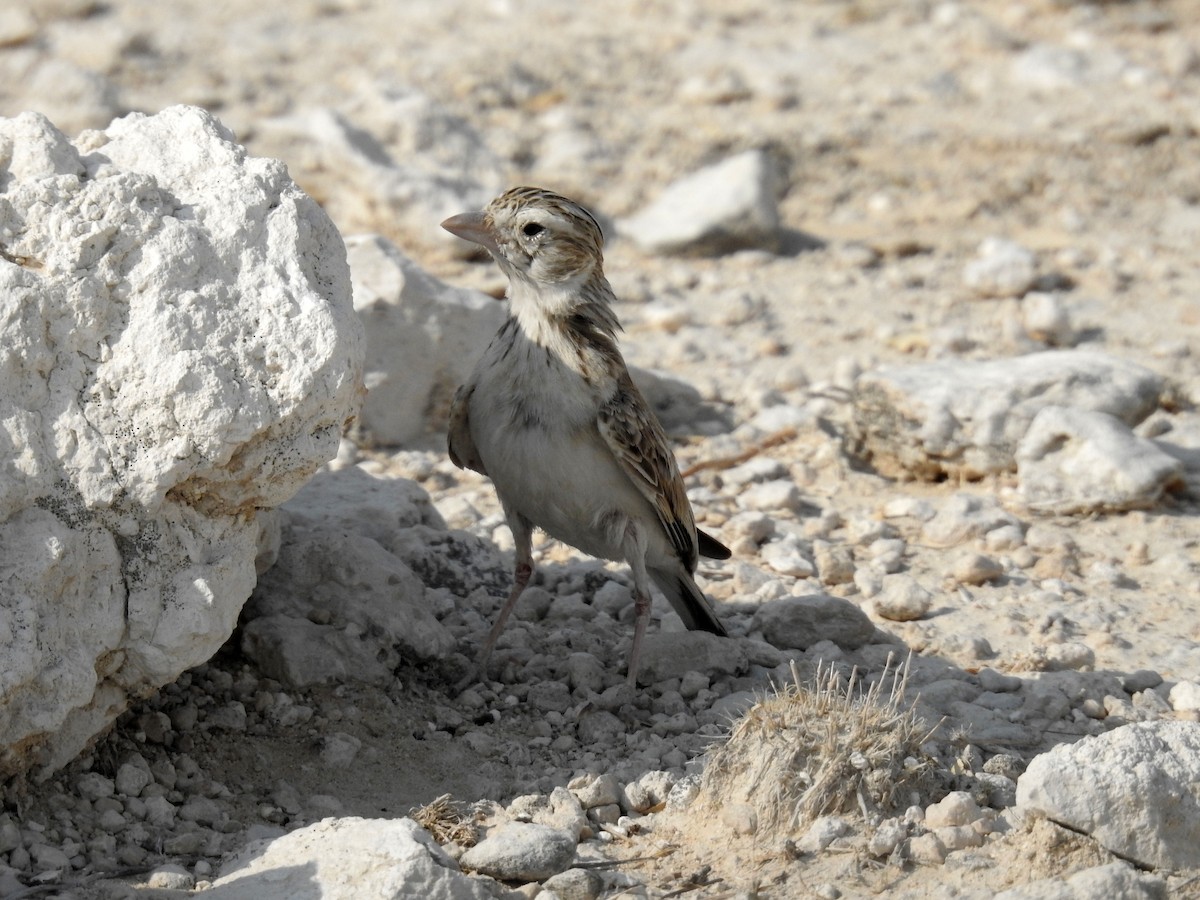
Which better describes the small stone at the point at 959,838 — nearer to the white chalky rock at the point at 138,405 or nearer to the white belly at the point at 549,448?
the white belly at the point at 549,448

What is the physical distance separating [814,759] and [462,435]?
6.62 ft

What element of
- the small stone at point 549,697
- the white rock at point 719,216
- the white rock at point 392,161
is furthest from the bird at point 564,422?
the white rock at point 719,216

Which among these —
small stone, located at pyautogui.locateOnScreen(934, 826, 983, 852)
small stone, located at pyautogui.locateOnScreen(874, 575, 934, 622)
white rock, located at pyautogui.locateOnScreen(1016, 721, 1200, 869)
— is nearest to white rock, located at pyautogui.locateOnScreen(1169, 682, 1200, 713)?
small stone, located at pyautogui.locateOnScreen(874, 575, 934, 622)

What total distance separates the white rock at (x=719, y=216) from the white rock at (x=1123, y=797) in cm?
588

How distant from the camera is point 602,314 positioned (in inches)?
225

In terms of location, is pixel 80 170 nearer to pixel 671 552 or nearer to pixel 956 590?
pixel 671 552

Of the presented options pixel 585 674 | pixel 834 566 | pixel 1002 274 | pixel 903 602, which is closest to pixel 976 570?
pixel 903 602

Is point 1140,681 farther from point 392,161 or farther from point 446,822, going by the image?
point 392,161

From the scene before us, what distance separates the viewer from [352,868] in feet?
12.3

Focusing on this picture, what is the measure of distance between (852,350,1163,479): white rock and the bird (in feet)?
5.76

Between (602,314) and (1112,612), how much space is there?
2350 millimetres

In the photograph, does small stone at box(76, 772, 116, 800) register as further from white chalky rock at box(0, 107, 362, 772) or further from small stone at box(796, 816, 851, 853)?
small stone at box(796, 816, 851, 853)

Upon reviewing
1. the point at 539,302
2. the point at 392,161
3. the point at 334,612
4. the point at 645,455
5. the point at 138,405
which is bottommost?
the point at 334,612

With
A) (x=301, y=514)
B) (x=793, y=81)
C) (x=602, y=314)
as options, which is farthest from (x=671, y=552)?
(x=793, y=81)
